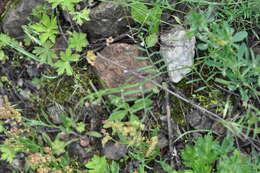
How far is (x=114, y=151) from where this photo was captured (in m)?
2.76

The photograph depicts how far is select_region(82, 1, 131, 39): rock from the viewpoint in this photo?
2.74 meters

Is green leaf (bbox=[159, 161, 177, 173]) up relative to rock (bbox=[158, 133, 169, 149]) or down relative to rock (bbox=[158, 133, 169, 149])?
down

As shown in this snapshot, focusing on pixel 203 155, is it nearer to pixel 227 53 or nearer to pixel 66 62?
pixel 227 53

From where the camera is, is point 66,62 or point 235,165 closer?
point 235,165

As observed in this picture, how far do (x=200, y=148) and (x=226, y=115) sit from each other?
339 mm

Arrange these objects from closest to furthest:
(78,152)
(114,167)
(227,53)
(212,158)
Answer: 1. (227,53)
2. (212,158)
3. (114,167)
4. (78,152)

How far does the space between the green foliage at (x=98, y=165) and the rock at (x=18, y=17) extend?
4.08 ft

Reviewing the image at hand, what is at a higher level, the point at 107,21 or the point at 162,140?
the point at 107,21

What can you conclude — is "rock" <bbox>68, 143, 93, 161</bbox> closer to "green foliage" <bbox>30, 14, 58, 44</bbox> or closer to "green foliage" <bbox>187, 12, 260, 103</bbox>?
"green foliage" <bbox>30, 14, 58, 44</bbox>

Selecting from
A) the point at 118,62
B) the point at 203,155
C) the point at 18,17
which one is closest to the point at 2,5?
the point at 18,17

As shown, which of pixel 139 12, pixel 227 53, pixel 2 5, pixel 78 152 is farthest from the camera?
pixel 2 5

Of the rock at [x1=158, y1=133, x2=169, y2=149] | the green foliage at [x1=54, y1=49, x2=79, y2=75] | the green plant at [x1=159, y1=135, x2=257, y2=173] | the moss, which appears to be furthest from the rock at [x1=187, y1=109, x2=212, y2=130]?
the green foliage at [x1=54, y1=49, x2=79, y2=75]

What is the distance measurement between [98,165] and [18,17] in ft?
4.60

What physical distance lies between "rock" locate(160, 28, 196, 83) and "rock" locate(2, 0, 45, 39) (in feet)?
3.58
